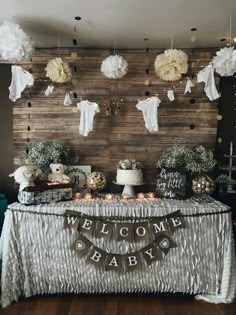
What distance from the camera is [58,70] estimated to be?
8.00ft

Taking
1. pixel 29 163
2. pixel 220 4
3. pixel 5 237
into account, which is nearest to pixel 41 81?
pixel 29 163

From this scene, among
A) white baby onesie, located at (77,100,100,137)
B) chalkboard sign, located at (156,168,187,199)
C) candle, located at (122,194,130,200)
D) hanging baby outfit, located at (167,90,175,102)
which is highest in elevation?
hanging baby outfit, located at (167,90,175,102)

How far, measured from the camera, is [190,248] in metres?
2.24

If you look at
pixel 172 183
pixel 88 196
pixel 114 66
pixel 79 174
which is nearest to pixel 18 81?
pixel 114 66

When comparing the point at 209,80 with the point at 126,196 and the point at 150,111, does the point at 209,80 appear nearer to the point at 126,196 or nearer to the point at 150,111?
the point at 150,111

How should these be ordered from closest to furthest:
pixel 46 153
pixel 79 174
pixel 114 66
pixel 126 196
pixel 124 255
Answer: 1. pixel 124 255
2. pixel 114 66
3. pixel 126 196
4. pixel 46 153
5. pixel 79 174

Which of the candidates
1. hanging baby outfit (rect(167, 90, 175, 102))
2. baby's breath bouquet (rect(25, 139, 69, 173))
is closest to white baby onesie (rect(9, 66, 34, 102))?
baby's breath bouquet (rect(25, 139, 69, 173))

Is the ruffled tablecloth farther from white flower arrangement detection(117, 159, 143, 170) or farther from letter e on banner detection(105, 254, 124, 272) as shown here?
white flower arrangement detection(117, 159, 143, 170)

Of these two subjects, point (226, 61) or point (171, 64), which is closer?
point (226, 61)

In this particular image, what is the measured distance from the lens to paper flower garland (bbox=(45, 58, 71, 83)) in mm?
2439

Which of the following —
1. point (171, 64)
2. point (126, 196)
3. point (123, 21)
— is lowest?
point (126, 196)

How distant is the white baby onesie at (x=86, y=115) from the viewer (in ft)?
8.63

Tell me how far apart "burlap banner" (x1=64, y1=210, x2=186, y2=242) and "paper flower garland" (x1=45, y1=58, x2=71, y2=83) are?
3.55ft

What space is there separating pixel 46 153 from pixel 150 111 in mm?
970
